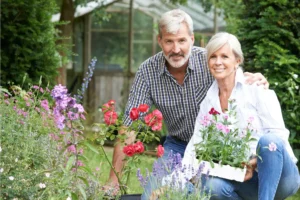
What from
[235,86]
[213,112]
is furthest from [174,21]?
[213,112]

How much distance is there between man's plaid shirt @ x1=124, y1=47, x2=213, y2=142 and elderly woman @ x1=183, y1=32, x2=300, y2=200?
299 mm

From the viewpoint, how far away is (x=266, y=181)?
3598mm

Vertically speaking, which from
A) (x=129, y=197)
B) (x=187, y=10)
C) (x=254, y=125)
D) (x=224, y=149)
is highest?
(x=187, y=10)

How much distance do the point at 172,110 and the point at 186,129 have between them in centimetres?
14

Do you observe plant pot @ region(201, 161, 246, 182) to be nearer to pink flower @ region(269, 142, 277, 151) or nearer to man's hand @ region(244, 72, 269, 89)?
pink flower @ region(269, 142, 277, 151)

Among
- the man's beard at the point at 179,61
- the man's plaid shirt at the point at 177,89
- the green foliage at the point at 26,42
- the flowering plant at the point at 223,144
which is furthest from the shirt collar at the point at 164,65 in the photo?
the green foliage at the point at 26,42

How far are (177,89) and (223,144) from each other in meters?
0.72

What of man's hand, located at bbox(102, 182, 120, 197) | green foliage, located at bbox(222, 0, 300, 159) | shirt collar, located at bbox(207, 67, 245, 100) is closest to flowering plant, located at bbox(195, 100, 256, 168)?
shirt collar, located at bbox(207, 67, 245, 100)

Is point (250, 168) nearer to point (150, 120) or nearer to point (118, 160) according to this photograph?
point (150, 120)

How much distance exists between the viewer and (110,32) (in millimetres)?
13453

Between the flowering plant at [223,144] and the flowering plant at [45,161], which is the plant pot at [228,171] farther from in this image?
the flowering plant at [45,161]

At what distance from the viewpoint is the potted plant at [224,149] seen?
11.9 feet

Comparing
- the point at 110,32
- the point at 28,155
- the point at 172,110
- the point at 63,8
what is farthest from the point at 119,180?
the point at 110,32

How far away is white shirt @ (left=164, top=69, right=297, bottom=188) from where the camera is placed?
3711mm
